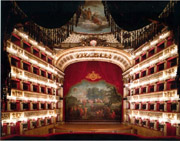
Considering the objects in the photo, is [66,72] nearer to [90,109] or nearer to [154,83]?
[90,109]

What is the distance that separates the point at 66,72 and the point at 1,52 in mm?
8245

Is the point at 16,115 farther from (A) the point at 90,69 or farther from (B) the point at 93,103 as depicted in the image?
(A) the point at 90,69

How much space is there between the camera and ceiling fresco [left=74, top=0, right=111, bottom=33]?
11.6m

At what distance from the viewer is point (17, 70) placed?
1046cm

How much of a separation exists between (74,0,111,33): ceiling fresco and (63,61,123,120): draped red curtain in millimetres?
4050

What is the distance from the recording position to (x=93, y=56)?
15.6m

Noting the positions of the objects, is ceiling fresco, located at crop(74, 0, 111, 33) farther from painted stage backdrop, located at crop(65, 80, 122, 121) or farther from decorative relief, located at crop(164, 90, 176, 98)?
decorative relief, located at crop(164, 90, 176, 98)

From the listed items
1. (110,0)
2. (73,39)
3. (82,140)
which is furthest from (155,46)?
(82,140)

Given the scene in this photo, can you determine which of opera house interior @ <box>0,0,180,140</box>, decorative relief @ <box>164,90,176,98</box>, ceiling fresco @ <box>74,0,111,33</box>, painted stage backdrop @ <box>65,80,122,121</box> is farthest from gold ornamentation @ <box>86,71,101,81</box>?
decorative relief @ <box>164,90,176,98</box>

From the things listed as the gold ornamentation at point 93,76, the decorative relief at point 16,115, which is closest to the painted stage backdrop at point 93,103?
the gold ornamentation at point 93,76

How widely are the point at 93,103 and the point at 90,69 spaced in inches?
135

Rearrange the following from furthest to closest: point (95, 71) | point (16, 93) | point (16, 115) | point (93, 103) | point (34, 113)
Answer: point (95, 71) < point (93, 103) < point (34, 113) < point (16, 93) < point (16, 115)

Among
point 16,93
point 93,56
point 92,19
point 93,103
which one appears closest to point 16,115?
point 16,93

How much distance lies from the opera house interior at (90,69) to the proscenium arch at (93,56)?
0.28ft
